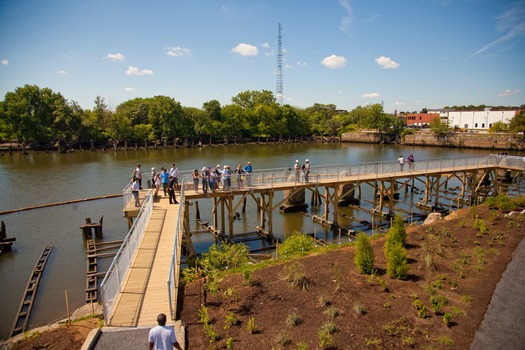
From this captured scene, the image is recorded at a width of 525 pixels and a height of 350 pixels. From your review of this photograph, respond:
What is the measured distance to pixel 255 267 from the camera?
14211 mm

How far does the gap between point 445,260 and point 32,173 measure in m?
49.9

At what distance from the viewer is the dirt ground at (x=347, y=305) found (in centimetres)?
916

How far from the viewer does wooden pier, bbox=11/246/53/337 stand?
13586 mm

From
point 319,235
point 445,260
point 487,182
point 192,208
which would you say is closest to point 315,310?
point 445,260

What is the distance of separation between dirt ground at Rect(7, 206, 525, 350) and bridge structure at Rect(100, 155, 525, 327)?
1.01m

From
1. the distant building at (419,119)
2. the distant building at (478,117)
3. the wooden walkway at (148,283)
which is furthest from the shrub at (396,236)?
the distant building at (419,119)

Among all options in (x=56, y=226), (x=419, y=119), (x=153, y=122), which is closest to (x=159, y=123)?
(x=153, y=122)

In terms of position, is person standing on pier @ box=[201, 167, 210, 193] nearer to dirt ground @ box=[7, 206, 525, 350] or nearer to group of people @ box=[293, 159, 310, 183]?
group of people @ box=[293, 159, 310, 183]

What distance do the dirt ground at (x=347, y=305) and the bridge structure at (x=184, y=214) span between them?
3.30 feet

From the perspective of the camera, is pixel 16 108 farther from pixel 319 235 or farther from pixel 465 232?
pixel 465 232

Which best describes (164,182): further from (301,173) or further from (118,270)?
(118,270)

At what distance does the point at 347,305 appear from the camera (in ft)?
36.2

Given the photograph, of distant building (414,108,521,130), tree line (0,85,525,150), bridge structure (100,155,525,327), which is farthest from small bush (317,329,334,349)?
distant building (414,108,521,130)

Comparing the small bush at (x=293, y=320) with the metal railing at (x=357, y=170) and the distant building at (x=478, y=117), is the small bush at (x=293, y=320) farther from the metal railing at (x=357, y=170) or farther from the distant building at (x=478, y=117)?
the distant building at (x=478, y=117)
